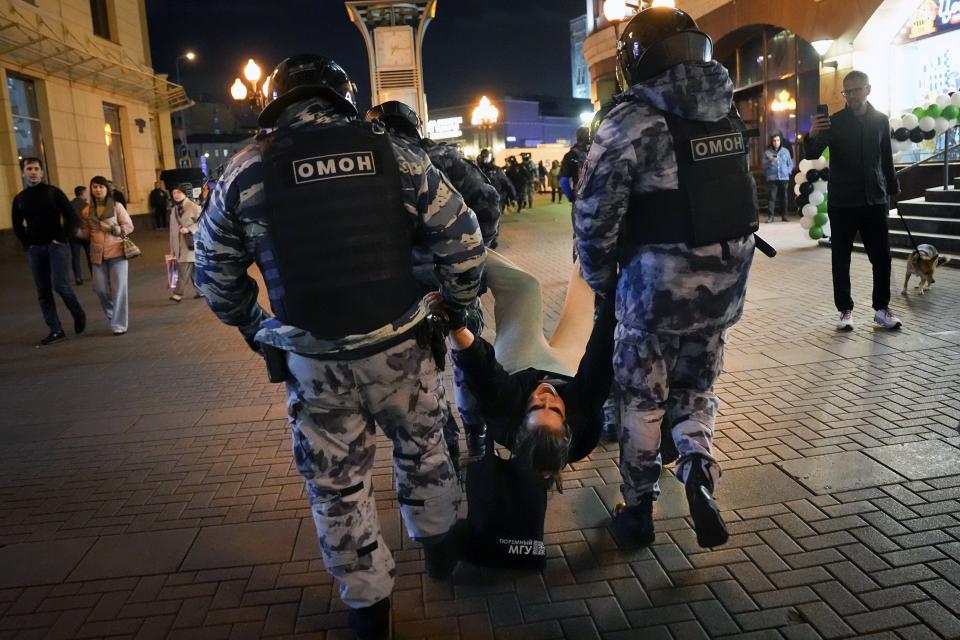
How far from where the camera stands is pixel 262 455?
15.8 feet

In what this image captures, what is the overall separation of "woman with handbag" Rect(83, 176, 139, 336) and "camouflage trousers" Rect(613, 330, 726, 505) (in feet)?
24.7

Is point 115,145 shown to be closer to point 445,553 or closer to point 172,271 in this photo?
point 172,271

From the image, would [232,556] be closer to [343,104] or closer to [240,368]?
[343,104]

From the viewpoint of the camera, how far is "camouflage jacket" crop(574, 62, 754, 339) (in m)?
3.05

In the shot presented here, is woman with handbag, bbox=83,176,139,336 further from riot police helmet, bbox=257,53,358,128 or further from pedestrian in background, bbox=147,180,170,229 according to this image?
pedestrian in background, bbox=147,180,170,229

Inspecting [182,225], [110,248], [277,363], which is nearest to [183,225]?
[182,225]

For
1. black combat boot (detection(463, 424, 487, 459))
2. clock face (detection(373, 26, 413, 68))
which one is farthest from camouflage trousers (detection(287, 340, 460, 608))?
clock face (detection(373, 26, 413, 68))

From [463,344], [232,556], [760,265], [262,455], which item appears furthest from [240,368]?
[760,265]

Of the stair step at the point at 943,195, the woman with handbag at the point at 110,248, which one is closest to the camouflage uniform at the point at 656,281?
the woman with handbag at the point at 110,248

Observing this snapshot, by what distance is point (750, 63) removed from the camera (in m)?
23.8

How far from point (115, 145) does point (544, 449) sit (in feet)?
90.8

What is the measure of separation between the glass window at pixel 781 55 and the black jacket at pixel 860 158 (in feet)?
52.9

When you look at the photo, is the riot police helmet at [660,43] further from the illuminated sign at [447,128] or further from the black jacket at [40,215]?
the illuminated sign at [447,128]

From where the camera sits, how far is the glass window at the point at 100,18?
24641 mm
